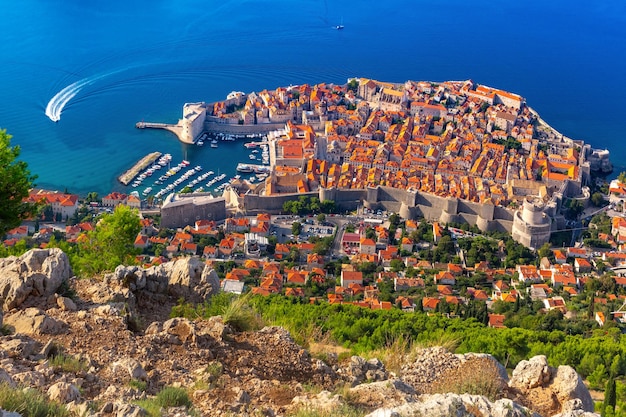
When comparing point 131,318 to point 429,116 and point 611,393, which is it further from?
point 429,116

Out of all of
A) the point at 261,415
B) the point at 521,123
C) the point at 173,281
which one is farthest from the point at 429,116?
A: the point at 261,415

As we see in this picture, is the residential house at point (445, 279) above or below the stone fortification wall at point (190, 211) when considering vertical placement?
below

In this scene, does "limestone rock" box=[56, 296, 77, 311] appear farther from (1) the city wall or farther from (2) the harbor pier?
(2) the harbor pier

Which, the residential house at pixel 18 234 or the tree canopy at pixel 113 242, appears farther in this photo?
the residential house at pixel 18 234

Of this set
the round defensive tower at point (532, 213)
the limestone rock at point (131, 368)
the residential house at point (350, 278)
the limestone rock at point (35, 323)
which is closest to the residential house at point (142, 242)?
the residential house at point (350, 278)

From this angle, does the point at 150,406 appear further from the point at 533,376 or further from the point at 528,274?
the point at 528,274

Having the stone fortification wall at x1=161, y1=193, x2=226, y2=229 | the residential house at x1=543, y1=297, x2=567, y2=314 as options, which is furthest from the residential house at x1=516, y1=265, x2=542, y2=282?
the stone fortification wall at x1=161, y1=193, x2=226, y2=229

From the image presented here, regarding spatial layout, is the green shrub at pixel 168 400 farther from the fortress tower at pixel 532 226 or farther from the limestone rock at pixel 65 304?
the fortress tower at pixel 532 226
